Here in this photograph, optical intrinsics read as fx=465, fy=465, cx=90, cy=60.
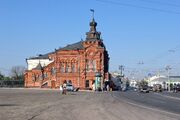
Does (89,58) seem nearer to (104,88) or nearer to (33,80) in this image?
(104,88)

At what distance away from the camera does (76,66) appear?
13888 cm

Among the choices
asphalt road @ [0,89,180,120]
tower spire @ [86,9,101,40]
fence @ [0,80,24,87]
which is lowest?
asphalt road @ [0,89,180,120]

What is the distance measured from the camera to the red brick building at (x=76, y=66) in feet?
449

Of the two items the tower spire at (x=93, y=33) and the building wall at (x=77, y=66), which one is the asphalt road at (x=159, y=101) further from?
the tower spire at (x=93, y=33)

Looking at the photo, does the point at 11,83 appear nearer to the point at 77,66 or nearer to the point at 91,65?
the point at 77,66

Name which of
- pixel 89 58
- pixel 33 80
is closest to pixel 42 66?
pixel 33 80

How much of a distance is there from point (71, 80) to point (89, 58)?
8528 mm

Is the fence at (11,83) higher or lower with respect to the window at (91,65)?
lower

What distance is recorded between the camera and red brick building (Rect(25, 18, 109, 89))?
137m

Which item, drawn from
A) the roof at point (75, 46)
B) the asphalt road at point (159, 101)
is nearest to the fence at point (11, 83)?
the roof at point (75, 46)

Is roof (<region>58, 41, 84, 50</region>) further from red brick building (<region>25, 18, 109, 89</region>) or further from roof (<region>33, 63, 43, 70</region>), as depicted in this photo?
roof (<region>33, 63, 43, 70</region>)

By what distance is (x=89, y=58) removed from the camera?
139 m

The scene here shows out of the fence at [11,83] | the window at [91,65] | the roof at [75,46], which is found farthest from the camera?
the fence at [11,83]

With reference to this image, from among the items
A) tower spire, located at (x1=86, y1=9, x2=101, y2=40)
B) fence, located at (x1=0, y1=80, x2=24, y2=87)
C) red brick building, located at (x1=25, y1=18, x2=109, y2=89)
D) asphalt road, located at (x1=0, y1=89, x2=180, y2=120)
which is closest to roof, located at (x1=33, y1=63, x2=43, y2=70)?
red brick building, located at (x1=25, y1=18, x2=109, y2=89)
